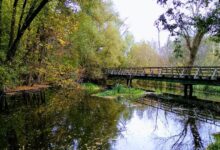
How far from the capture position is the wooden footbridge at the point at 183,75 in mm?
22920

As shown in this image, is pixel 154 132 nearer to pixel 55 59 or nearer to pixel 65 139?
pixel 65 139

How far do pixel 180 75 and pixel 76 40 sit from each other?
16.8 meters

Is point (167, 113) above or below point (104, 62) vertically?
below

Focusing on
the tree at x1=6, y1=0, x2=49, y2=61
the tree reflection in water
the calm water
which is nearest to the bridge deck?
the calm water

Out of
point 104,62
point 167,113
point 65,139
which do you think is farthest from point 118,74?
point 65,139

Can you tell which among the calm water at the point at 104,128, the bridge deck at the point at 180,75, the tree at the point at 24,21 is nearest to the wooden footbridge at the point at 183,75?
the bridge deck at the point at 180,75

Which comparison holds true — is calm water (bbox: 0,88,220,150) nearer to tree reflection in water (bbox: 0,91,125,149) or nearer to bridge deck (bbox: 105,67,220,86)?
tree reflection in water (bbox: 0,91,125,149)

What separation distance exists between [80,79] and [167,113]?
71.8 feet

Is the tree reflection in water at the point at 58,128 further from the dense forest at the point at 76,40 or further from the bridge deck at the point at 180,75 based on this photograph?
the bridge deck at the point at 180,75

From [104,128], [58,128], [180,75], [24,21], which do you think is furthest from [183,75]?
[58,128]

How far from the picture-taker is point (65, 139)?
36.1 feet

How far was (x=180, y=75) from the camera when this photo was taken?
87.9 ft

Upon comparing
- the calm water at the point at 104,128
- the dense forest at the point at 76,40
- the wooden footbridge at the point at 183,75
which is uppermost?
the dense forest at the point at 76,40

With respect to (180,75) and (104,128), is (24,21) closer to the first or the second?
(104,128)
